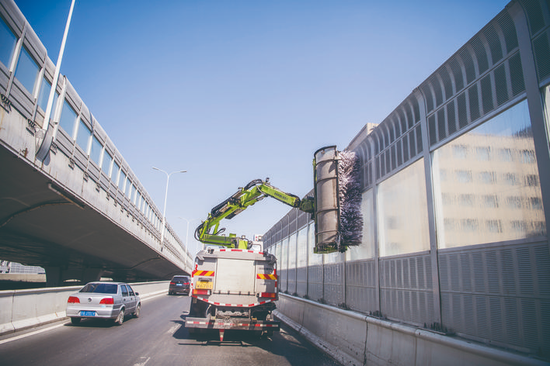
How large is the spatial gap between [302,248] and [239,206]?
503 cm

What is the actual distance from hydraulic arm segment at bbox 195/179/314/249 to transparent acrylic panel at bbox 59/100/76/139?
6.61 metres

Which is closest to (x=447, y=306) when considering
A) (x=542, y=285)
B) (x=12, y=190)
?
(x=542, y=285)

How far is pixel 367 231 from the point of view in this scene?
9.79 metres

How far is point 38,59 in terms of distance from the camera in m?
10.9

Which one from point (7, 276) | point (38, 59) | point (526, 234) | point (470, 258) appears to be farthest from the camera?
point (7, 276)

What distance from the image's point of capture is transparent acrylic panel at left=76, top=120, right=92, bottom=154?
14648mm

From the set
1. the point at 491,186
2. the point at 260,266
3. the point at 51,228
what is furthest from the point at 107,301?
the point at 491,186

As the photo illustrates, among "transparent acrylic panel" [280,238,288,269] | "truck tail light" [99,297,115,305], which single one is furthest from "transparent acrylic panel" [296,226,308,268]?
"truck tail light" [99,297,115,305]

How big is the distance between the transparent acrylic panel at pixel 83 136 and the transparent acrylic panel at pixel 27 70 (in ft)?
12.6

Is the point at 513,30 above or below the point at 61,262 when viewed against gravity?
above

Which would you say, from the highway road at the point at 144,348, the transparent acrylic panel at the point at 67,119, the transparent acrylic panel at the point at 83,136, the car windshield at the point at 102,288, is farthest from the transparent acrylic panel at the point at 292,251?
the transparent acrylic panel at the point at 67,119

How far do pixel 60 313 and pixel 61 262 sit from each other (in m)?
18.7

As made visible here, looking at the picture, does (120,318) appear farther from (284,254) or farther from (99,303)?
(284,254)

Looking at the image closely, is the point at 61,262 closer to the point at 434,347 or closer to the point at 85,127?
the point at 85,127
